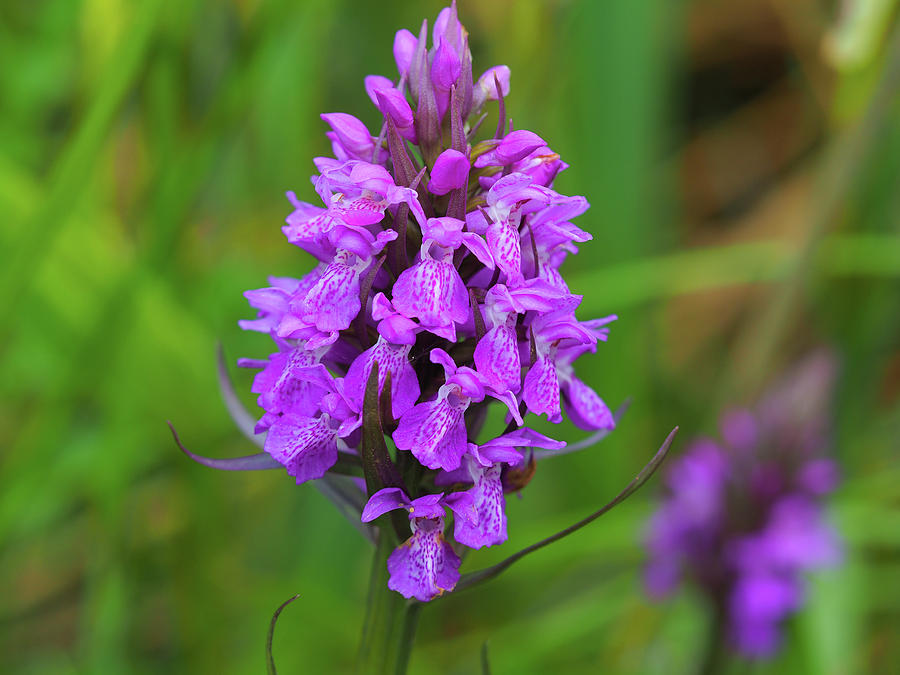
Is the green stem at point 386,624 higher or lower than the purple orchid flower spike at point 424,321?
lower

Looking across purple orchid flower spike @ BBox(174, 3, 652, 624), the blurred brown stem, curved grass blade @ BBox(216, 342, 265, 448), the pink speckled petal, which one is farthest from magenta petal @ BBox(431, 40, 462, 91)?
the blurred brown stem

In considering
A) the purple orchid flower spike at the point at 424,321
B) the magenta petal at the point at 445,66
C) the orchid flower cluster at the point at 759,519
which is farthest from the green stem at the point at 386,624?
the orchid flower cluster at the point at 759,519

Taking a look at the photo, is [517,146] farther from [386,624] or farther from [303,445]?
[386,624]

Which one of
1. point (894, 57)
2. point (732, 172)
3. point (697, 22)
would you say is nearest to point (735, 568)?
point (894, 57)

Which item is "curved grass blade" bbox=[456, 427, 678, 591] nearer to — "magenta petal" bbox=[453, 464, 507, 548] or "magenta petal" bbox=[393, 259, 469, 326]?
"magenta petal" bbox=[453, 464, 507, 548]

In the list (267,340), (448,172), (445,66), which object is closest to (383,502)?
(448,172)

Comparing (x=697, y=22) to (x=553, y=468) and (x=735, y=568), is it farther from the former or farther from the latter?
(x=735, y=568)

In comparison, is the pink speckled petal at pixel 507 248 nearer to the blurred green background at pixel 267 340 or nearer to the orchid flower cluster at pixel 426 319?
the orchid flower cluster at pixel 426 319
